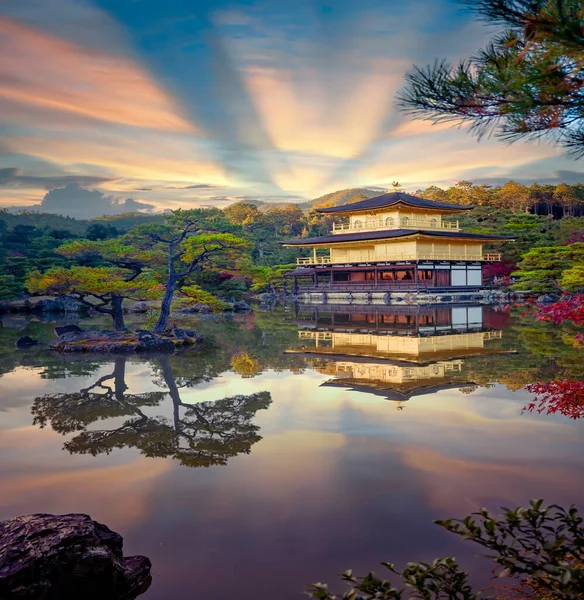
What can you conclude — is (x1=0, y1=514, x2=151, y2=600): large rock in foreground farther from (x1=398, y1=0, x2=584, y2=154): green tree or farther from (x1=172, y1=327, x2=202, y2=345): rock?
(x1=172, y1=327, x2=202, y2=345): rock

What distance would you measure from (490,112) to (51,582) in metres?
4.46

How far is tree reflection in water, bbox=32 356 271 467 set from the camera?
6094 mm

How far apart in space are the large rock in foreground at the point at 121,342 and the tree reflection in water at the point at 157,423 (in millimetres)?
4764

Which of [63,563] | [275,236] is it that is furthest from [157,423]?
[275,236]

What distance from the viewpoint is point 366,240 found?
36.0 m

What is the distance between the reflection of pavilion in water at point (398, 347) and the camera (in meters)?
9.61

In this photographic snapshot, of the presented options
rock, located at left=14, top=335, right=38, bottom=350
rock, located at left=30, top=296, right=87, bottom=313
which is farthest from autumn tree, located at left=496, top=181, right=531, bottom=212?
rock, located at left=14, top=335, right=38, bottom=350

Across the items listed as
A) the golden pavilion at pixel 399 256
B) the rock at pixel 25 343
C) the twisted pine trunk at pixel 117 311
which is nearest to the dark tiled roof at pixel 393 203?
the golden pavilion at pixel 399 256

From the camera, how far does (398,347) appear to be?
563 inches

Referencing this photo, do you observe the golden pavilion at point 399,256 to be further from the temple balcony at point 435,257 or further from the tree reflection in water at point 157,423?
the tree reflection in water at point 157,423

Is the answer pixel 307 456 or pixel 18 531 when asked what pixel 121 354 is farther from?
pixel 18 531

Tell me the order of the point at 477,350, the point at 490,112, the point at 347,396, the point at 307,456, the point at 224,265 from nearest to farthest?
1. the point at 490,112
2. the point at 307,456
3. the point at 347,396
4. the point at 477,350
5. the point at 224,265

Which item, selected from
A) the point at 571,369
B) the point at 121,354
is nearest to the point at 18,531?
the point at 571,369

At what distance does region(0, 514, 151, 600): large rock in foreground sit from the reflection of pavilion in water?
5430 millimetres
